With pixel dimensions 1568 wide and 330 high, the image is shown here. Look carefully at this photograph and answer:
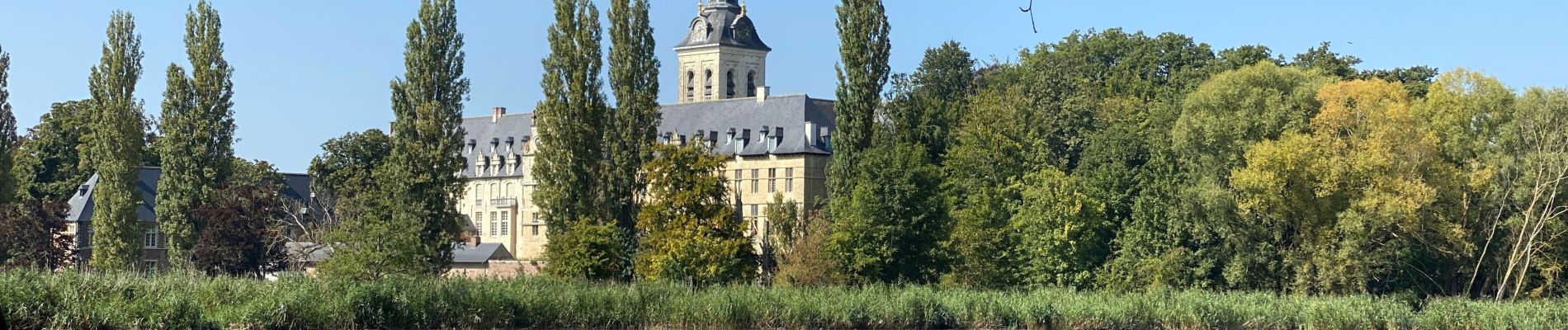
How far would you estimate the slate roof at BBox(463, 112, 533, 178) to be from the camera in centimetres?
8962

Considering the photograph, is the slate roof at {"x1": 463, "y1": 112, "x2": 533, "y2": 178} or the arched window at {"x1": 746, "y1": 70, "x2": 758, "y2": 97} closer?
the slate roof at {"x1": 463, "y1": 112, "x2": 533, "y2": 178}

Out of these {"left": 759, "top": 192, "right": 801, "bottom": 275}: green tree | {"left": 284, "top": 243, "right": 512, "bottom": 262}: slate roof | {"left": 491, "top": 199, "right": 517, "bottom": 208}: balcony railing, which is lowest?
{"left": 284, "top": 243, "right": 512, "bottom": 262}: slate roof

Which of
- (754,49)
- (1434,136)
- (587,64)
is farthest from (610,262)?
(754,49)

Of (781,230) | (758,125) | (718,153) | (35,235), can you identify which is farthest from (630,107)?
(35,235)

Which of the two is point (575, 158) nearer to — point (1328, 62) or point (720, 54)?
point (1328, 62)

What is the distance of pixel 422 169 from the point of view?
53062 millimetres

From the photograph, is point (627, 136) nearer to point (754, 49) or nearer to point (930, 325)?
point (930, 325)

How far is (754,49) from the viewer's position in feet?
375

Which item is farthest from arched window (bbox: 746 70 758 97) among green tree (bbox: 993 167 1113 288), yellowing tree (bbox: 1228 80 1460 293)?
yellowing tree (bbox: 1228 80 1460 293)

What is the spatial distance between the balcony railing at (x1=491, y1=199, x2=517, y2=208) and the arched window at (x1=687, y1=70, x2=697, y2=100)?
2684 centimetres

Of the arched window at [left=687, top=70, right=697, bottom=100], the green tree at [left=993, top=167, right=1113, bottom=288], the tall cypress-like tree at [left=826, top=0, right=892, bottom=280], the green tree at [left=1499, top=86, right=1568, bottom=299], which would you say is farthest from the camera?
the arched window at [left=687, top=70, right=697, bottom=100]

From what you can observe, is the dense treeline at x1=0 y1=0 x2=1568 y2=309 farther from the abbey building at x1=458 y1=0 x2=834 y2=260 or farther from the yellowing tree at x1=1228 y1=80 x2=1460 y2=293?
the abbey building at x1=458 y1=0 x2=834 y2=260

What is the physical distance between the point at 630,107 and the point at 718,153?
2007cm

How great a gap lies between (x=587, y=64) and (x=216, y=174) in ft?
47.5
